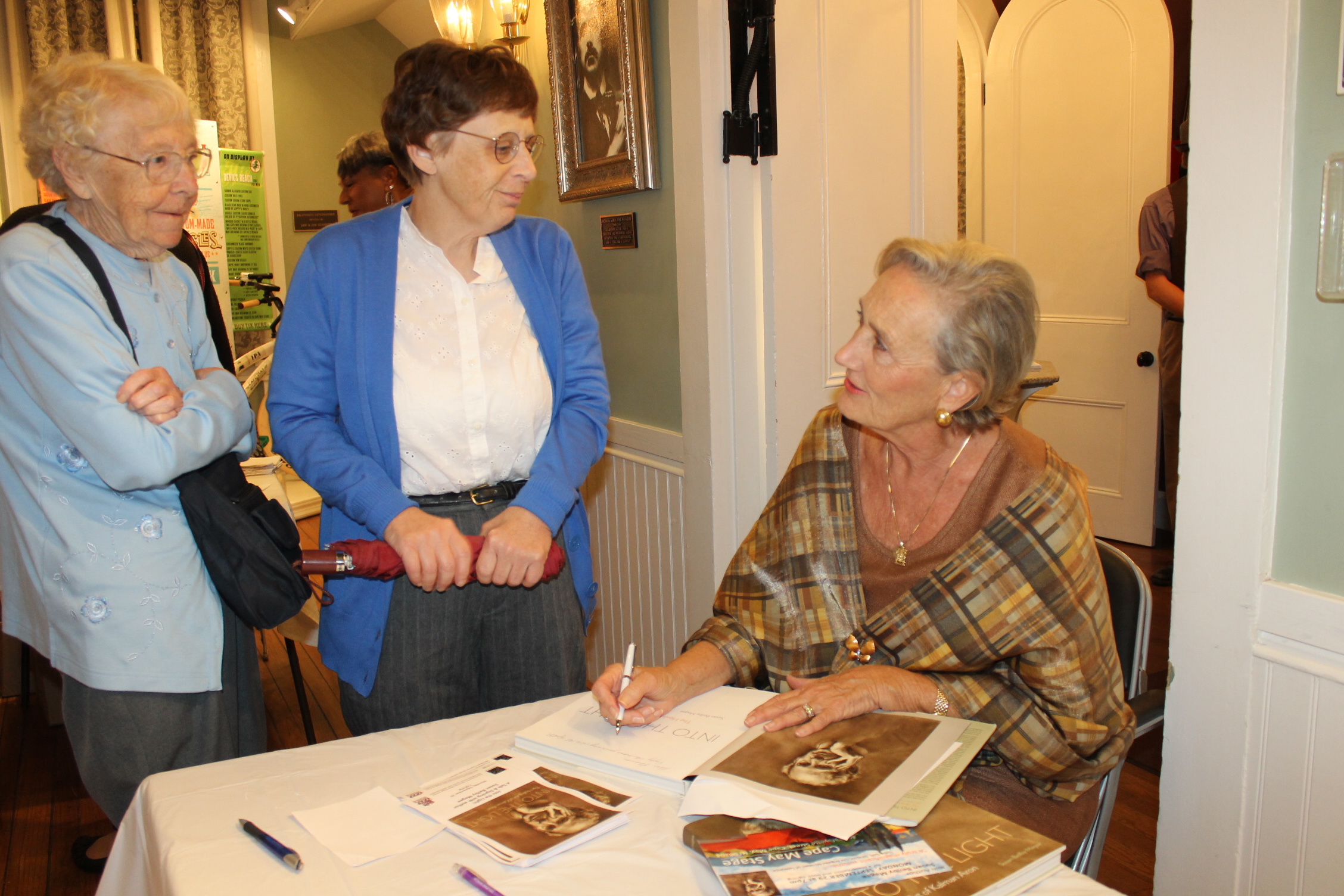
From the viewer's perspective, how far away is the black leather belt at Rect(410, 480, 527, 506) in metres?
1.53

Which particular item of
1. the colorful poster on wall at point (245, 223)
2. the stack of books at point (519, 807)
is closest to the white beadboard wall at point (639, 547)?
the stack of books at point (519, 807)

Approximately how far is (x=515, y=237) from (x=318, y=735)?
2131 millimetres

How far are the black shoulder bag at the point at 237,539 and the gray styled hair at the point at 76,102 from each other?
0.11 meters

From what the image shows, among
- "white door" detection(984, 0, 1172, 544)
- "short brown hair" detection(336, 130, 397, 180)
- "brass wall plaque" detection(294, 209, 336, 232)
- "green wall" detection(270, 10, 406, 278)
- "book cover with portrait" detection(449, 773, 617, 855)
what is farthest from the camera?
"brass wall plaque" detection(294, 209, 336, 232)

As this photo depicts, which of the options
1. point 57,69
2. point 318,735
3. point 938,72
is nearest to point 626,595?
point 318,735

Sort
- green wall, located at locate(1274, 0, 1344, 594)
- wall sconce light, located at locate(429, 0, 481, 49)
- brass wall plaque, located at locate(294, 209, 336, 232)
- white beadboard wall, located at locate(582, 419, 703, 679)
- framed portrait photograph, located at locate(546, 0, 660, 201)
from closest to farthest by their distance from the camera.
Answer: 1. green wall, located at locate(1274, 0, 1344, 594)
2. framed portrait photograph, located at locate(546, 0, 660, 201)
3. white beadboard wall, located at locate(582, 419, 703, 679)
4. wall sconce light, located at locate(429, 0, 481, 49)
5. brass wall plaque, located at locate(294, 209, 336, 232)

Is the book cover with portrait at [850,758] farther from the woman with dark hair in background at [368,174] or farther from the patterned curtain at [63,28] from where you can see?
the patterned curtain at [63,28]

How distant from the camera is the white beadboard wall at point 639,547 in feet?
8.68

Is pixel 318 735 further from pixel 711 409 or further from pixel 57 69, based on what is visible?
pixel 57 69

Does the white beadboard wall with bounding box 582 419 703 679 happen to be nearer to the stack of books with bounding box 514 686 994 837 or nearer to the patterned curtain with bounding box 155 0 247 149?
the stack of books with bounding box 514 686 994 837

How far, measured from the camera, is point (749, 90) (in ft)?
7.29

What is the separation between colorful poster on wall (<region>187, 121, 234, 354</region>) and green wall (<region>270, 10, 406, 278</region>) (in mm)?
636

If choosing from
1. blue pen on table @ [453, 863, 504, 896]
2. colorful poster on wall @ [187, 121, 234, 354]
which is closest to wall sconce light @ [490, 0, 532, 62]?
blue pen on table @ [453, 863, 504, 896]

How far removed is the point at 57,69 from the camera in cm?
140
